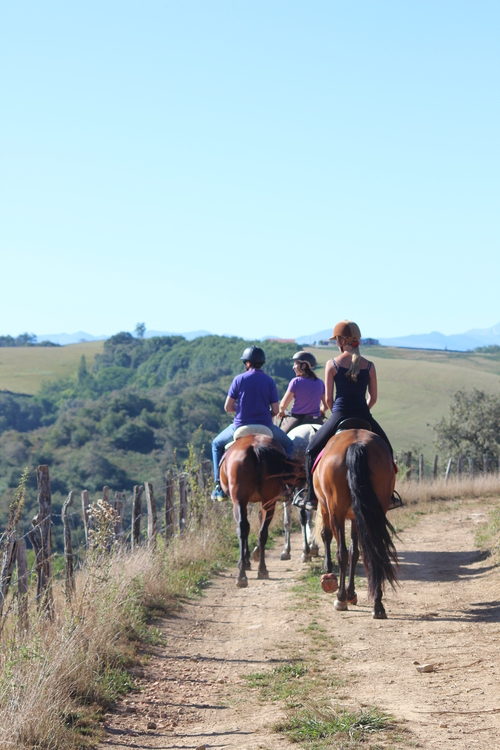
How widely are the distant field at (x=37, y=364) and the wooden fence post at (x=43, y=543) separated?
134 metres

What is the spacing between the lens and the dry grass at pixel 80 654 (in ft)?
20.7

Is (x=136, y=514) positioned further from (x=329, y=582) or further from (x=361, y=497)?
(x=361, y=497)

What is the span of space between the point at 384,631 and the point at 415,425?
328 feet

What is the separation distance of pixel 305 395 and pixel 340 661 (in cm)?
665

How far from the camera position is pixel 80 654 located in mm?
7773

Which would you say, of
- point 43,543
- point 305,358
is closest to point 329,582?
point 43,543

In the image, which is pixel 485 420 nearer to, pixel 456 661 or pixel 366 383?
pixel 366 383

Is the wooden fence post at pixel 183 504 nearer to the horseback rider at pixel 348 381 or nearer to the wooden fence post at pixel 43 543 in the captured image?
the horseback rider at pixel 348 381

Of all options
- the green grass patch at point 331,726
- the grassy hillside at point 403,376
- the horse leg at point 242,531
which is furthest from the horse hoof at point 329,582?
the grassy hillside at point 403,376

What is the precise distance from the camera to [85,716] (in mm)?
7117

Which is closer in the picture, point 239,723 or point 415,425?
point 239,723

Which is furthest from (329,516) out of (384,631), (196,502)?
(196,502)

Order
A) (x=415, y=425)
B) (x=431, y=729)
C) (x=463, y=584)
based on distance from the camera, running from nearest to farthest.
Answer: (x=431, y=729) → (x=463, y=584) → (x=415, y=425)

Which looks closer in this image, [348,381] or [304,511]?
[348,381]
